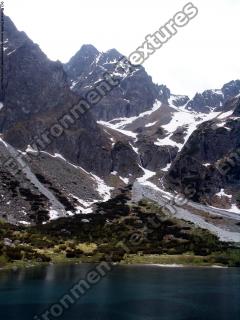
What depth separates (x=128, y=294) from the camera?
78.3m

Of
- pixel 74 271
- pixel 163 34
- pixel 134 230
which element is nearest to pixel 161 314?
pixel 74 271

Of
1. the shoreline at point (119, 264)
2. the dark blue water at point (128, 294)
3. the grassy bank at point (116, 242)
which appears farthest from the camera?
the grassy bank at point (116, 242)

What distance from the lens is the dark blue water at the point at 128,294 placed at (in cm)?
6397

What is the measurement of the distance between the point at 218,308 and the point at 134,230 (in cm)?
9812

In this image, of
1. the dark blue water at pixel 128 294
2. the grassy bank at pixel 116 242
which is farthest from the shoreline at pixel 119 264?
the dark blue water at pixel 128 294

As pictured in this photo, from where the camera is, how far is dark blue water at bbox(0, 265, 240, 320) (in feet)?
210

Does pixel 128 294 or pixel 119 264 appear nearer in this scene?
pixel 128 294

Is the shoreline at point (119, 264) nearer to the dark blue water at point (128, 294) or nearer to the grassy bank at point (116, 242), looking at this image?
the grassy bank at point (116, 242)

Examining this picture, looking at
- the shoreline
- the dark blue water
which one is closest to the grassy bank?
the shoreline

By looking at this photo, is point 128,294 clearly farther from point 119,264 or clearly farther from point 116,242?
point 116,242

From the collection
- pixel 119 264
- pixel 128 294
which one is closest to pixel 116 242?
pixel 119 264

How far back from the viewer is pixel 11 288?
260 feet

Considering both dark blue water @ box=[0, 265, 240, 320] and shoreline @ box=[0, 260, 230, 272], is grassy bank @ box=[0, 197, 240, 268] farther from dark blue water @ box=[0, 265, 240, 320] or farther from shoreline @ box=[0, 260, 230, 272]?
dark blue water @ box=[0, 265, 240, 320]

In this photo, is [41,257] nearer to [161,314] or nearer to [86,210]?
[161,314]
